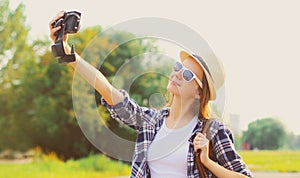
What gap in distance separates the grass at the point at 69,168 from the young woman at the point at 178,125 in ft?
24.9

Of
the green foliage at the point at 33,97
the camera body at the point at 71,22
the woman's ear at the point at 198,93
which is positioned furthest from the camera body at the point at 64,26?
the green foliage at the point at 33,97

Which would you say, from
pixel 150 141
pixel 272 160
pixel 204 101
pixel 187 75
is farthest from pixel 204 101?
pixel 272 160

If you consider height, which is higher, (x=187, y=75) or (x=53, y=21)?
(x=53, y=21)

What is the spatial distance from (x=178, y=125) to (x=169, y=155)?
134 millimetres

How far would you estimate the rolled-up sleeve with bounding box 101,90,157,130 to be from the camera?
2.04m

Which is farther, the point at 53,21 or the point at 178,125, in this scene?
the point at 178,125

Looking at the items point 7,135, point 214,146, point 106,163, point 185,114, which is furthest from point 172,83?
point 7,135

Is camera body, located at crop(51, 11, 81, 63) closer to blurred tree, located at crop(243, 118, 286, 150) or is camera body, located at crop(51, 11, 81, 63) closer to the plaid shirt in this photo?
the plaid shirt

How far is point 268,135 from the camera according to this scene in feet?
30.1

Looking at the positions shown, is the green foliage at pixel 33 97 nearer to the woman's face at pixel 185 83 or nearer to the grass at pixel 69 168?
the grass at pixel 69 168

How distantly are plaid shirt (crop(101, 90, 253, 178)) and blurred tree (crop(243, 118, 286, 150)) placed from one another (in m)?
6.80

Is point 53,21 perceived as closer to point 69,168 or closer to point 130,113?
point 130,113

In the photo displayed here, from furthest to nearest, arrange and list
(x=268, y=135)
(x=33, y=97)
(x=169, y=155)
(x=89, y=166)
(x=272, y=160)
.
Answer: (x=33, y=97) < (x=89, y=166) < (x=272, y=160) < (x=268, y=135) < (x=169, y=155)

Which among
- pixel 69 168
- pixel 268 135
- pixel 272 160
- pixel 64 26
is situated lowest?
pixel 69 168
